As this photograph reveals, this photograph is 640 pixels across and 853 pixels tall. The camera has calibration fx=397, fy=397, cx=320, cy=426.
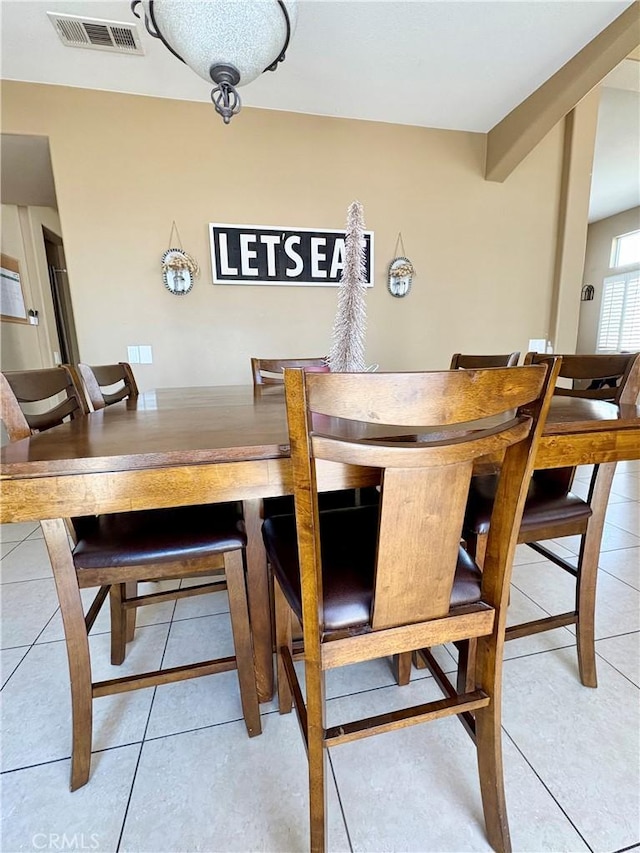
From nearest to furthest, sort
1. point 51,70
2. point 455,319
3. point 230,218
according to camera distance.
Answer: point 51,70
point 230,218
point 455,319

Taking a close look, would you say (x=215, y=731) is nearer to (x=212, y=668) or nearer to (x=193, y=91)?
(x=212, y=668)

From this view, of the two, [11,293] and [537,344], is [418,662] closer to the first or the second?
[537,344]

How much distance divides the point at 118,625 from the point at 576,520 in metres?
1.49

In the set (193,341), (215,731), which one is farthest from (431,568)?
(193,341)

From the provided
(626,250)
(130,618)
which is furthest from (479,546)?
(626,250)

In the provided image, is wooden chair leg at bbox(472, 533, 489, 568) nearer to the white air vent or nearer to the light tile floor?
the light tile floor

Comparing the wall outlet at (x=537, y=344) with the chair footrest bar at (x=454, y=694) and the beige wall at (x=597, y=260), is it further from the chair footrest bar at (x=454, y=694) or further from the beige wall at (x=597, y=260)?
the beige wall at (x=597, y=260)

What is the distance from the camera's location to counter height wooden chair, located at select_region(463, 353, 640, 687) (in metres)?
1.11

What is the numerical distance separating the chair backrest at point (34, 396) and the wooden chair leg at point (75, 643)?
12.1 inches

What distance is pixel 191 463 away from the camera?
30.7 inches

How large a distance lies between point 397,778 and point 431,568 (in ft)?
2.17

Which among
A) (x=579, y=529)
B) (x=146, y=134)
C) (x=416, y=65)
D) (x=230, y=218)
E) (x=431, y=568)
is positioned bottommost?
(x=579, y=529)

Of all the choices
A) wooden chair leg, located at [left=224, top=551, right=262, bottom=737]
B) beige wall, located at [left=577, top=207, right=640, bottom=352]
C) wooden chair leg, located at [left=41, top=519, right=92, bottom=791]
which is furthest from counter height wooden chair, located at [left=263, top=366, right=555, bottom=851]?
beige wall, located at [left=577, top=207, right=640, bottom=352]

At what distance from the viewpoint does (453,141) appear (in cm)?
288
